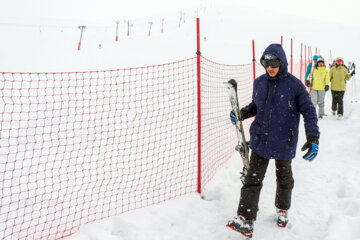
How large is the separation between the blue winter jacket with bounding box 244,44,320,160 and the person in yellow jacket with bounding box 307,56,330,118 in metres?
5.98

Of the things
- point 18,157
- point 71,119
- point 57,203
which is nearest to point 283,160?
point 57,203

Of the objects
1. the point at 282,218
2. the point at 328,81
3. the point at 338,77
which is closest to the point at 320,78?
the point at 328,81

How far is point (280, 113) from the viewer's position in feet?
8.80

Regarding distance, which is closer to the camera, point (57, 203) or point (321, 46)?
point (57, 203)

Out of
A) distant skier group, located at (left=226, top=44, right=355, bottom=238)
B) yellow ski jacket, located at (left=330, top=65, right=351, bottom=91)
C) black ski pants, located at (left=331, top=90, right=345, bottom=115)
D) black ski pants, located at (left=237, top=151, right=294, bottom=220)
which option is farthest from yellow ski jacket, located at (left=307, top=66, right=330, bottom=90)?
black ski pants, located at (left=237, top=151, right=294, bottom=220)

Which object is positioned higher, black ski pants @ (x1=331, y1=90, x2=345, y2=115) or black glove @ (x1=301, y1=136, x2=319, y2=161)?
black ski pants @ (x1=331, y1=90, x2=345, y2=115)

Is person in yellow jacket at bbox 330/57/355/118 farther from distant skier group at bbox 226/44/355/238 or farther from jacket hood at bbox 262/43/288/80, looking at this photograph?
jacket hood at bbox 262/43/288/80

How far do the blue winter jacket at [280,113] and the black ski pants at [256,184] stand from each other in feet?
0.39

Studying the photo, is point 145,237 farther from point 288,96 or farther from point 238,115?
point 288,96

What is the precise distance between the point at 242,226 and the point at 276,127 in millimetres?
1074

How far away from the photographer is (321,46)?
3444 centimetres

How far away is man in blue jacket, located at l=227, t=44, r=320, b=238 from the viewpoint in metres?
2.60

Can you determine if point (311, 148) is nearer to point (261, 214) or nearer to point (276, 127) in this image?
point (276, 127)

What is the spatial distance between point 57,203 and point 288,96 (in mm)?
3119
